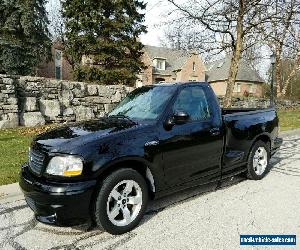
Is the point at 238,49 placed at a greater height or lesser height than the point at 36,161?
greater

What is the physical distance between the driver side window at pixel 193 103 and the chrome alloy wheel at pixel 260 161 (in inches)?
69.1

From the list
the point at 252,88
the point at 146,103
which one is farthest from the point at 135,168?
the point at 252,88

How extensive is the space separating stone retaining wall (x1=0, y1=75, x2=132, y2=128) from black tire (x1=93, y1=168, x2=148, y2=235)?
8460mm

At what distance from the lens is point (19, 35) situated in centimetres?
2323

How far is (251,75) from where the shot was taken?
54.2 meters

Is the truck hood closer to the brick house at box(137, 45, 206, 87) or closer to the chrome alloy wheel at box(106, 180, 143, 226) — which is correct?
the chrome alloy wheel at box(106, 180, 143, 226)

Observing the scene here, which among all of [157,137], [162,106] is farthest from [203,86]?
[157,137]

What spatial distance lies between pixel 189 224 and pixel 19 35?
22415 millimetres

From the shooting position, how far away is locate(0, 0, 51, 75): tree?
22156 millimetres

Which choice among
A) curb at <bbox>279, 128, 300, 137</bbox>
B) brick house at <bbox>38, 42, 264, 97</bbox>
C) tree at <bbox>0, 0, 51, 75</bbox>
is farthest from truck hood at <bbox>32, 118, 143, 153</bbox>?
brick house at <bbox>38, 42, 264, 97</bbox>

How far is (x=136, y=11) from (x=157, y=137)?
1945 cm

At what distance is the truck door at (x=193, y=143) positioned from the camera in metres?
4.55

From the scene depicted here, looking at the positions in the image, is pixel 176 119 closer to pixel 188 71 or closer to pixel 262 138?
pixel 262 138

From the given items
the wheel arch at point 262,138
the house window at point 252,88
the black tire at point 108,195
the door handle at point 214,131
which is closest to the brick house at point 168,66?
the house window at point 252,88
